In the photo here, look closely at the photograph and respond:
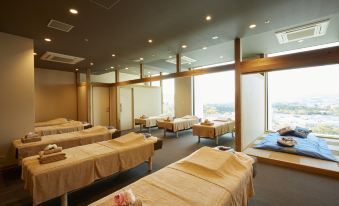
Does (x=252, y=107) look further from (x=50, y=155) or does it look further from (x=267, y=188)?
(x=50, y=155)

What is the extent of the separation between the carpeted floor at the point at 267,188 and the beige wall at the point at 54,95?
13.5 ft

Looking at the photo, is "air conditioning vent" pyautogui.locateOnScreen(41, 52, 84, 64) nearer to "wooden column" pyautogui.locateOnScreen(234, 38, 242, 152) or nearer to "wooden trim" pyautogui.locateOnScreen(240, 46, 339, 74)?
"wooden column" pyautogui.locateOnScreen(234, 38, 242, 152)

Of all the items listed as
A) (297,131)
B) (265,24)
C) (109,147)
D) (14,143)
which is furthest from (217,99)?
(14,143)

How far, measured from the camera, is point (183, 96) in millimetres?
8508

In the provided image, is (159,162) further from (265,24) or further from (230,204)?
(265,24)

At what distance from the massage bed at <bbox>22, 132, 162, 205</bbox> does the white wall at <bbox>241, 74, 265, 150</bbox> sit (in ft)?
8.67

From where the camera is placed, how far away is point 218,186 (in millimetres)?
1511

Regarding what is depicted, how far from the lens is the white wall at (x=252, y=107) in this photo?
4.29 m

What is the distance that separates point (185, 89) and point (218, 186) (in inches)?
279

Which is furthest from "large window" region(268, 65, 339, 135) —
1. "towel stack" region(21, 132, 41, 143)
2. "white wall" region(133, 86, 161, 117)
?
"towel stack" region(21, 132, 41, 143)

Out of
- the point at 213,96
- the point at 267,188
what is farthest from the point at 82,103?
the point at 267,188

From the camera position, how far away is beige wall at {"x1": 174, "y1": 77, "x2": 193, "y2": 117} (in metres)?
8.25

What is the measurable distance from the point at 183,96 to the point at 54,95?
602 centimetres

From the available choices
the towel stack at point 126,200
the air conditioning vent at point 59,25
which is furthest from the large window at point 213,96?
the towel stack at point 126,200
